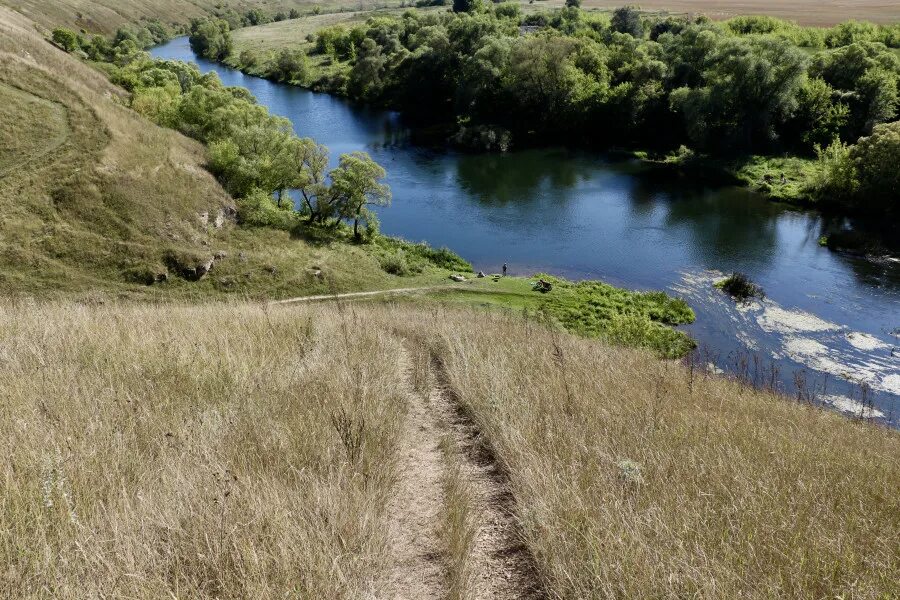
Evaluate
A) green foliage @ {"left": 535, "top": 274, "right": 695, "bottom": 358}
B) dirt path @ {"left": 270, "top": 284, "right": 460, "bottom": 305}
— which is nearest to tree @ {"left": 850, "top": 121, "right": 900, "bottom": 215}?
green foliage @ {"left": 535, "top": 274, "right": 695, "bottom": 358}

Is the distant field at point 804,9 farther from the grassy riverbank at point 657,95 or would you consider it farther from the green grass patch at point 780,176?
the green grass patch at point 780,176

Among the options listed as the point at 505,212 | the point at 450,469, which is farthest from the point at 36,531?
the point at 505,212

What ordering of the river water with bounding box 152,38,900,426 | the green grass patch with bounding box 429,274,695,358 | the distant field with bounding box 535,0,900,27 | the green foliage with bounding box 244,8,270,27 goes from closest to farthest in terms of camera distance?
1. the river water with bounding box 152,38,900,426
2. the green grass patch with bounding box 429,274,695,358
3. the distant field with bounding box 535,0,900,27
4. the green foliage with bounding box 244,8,270,27

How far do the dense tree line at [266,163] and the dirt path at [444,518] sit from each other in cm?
3661

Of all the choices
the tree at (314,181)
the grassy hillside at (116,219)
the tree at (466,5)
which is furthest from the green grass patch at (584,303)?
the tree at (466,5)

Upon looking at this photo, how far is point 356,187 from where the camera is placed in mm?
41844

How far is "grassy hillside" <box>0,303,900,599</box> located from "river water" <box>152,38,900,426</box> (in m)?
14.6

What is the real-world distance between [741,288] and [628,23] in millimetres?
86558

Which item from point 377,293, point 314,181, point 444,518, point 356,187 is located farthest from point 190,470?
point 314,181

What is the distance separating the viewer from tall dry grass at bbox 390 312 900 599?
3.94 metres

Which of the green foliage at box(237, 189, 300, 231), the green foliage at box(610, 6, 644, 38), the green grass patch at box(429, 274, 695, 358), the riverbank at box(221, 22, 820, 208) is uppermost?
the green foliage at box(610, 6, 644, 38)

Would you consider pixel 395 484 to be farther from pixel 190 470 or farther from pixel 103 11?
pixel 103 11

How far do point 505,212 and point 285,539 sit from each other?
48.7 meters

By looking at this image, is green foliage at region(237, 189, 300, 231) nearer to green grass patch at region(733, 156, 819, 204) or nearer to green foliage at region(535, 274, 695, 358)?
green foliage at region(535, 274, 695, 358)
